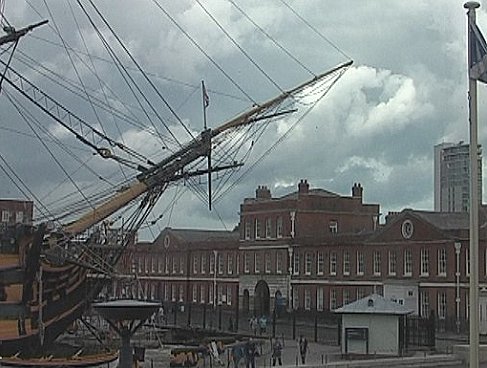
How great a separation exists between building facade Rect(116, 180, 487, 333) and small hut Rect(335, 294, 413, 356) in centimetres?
1207

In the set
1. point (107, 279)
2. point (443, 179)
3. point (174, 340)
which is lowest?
point (174, 340)

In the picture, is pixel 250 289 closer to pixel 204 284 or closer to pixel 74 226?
pixel 204 284

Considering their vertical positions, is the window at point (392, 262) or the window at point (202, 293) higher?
the window at point (392, 262)

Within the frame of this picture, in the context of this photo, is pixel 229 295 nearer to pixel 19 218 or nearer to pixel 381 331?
pixel 19 218

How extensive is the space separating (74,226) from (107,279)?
2.96 metres

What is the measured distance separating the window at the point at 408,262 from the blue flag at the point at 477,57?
44662 millimetres

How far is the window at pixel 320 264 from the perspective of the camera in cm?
6775

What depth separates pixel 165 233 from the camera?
90.6m

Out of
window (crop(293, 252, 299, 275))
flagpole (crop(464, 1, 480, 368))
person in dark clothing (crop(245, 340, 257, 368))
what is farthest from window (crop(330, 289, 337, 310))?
flagpole (crop(464, 1, 480, 368))

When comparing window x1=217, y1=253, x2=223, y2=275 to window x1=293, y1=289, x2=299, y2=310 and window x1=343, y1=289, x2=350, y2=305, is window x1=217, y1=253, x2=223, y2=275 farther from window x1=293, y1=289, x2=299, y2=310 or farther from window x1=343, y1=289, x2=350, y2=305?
window x1=343, y1=289, x2=350, y2=305

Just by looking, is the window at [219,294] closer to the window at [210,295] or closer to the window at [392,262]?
the window at [210,295]

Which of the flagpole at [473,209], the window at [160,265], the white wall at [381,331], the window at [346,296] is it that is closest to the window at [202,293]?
the window at [160,265]

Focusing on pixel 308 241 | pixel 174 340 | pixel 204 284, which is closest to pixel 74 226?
pixel 174 340

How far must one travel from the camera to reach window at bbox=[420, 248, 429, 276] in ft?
186
